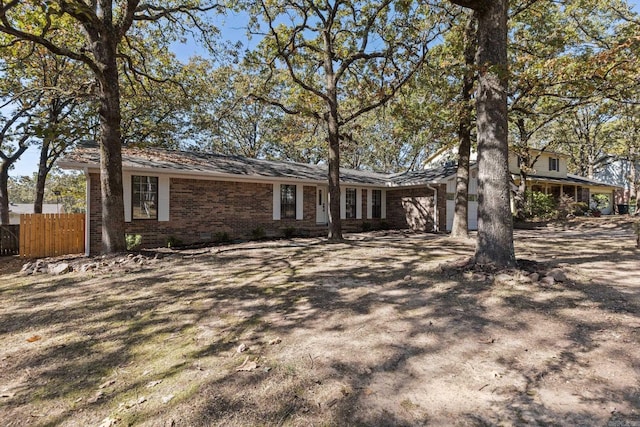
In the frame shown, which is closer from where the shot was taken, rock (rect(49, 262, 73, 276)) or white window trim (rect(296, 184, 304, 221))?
rock (rect(49, 262, 73, 276))

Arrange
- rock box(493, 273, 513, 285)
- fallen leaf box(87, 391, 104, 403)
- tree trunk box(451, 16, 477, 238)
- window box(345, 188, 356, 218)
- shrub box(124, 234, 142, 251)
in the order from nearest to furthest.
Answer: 1. fallen leaf box(87, 391, 104, 403)
2. rock box(493, 273, 513, 285)
3. shrub box(124, 234, 142, 251)
4. tree trunk box(451, 16, 477, 238)
5. window box(345, 188, 356, 218)

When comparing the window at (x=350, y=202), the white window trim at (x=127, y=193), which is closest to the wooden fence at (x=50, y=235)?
the white window trim at (x=127, y=193)

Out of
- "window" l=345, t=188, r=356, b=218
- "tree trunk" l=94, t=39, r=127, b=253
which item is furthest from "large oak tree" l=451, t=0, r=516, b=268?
"window" l=345, t=188, r=356, b=218

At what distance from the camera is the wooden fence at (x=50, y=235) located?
9.89m

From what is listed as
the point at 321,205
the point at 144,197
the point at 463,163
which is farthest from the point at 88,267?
the point at 463,163

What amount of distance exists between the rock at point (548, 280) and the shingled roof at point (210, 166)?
10.0 meters

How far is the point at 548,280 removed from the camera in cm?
511

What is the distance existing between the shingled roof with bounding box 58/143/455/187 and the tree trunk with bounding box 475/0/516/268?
8777mm

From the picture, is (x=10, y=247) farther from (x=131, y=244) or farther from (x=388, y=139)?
(x=388, y=139)

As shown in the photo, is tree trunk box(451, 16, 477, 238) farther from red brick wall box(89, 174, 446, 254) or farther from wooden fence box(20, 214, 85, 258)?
wooden fence box(20, 214, 85, 258)

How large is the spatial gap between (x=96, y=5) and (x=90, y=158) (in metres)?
4.24

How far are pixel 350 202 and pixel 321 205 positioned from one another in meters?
1.72

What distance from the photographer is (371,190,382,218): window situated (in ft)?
58.0

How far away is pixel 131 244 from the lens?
976 cm
